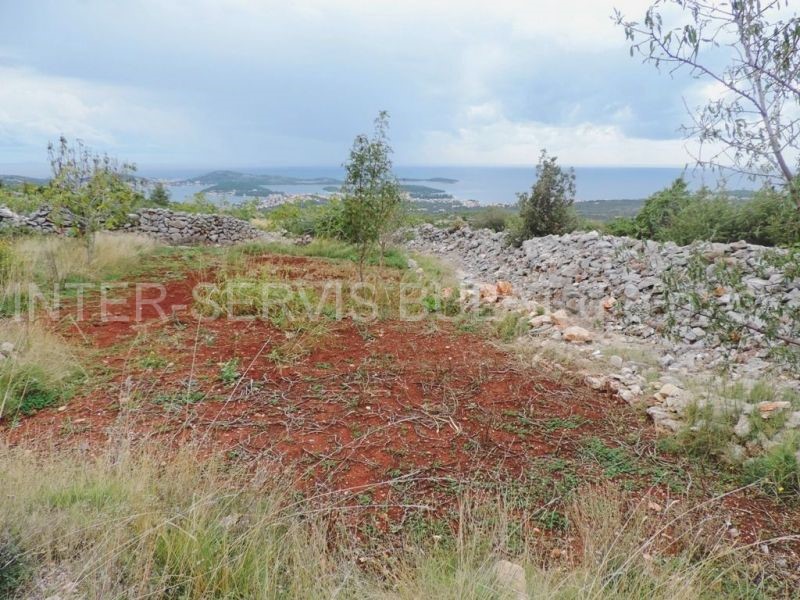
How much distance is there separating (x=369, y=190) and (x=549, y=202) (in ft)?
16.8

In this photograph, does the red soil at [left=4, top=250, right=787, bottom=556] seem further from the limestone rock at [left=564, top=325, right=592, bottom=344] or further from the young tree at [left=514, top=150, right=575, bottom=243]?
the young tree at [left=514, top=150, right=575, bottom=243]

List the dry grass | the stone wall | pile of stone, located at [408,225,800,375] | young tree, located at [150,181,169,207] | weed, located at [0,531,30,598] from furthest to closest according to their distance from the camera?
young tree, located at [150,181,169,207]
the stone wall
the dry grass
pile of stone, located at [408,225,800,375]
weed, located at [0,531,30,598]

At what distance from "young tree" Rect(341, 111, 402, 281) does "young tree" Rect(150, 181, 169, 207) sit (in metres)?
10.2

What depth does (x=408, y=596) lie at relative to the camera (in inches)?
59.4

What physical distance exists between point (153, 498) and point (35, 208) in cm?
1119

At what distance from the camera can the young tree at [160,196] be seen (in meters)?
14.3

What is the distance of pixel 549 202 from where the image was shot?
998 cm

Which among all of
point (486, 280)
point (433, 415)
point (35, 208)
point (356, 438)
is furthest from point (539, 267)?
point (35, 208)

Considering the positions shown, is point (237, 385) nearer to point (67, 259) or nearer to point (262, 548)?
point (262, 548)

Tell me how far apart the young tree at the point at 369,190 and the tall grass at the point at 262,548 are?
4849 mm

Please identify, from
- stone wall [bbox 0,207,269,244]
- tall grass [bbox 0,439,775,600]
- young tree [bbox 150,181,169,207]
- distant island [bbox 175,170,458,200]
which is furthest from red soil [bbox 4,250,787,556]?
distant island [bbox 175,170,458,200]

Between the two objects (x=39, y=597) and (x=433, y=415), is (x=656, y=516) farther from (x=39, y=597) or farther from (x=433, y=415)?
(x=39, y=597)

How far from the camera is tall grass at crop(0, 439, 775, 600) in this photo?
1.54 metres

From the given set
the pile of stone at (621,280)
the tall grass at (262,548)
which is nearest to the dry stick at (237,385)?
the tall grass at (262,548)
